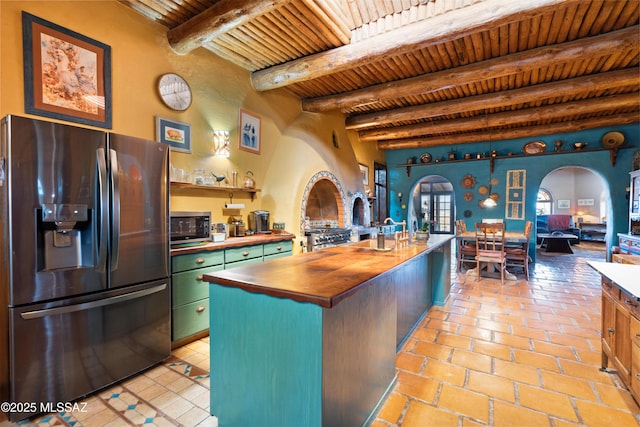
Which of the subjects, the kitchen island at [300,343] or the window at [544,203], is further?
the window at [544,203]

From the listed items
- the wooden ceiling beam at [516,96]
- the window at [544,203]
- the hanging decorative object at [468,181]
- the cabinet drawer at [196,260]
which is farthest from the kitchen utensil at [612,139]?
the cabinet drawer at [196,260]

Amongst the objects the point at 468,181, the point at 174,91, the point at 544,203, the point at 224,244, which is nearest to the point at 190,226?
the point at 224,244

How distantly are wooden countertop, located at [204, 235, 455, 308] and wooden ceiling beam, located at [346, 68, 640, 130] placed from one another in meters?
4.20

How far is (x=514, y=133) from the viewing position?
279 inches

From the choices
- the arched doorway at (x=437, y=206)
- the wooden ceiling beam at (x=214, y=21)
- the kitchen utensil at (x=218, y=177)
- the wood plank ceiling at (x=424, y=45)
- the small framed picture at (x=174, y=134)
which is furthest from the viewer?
the arched doorway at (x=437, y=206)

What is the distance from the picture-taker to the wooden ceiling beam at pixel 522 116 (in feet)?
16.9

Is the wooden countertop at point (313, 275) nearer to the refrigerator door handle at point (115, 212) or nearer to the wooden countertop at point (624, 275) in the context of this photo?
the refrigerator door handle at point (115, 212)

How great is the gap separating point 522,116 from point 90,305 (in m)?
7.48

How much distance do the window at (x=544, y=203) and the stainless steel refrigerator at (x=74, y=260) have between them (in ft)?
48.6

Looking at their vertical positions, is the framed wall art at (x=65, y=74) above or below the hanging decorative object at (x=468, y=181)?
above

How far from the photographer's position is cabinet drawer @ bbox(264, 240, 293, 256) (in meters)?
3.68

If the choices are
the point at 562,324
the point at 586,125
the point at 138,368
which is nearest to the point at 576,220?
the point at 586,125

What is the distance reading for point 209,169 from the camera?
11.9 feet

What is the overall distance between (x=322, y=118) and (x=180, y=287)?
4.33 meters
